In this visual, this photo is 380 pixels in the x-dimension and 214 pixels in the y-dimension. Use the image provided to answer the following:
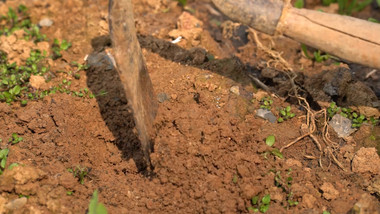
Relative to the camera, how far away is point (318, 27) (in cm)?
271

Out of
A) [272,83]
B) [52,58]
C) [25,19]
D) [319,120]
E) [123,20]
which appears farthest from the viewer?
[25,19]

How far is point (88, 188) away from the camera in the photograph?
2.85 m

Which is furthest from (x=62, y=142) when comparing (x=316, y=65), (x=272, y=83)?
(x=316, y=65)

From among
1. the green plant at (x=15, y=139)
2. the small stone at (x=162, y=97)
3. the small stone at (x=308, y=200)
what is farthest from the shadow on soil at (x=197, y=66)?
the small stone at (x=308, y=200)

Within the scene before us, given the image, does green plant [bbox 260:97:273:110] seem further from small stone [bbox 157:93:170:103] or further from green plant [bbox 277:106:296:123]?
small stone [bbox 157:93:170:103]

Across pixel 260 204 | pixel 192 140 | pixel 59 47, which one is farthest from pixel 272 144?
pixel 59 47

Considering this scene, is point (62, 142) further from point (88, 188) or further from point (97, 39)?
point (97, 39)

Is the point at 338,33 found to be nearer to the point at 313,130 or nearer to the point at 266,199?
the point at 313,130

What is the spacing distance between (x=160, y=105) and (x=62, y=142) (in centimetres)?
79

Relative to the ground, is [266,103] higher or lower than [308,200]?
higher

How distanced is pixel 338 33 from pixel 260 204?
1.25m

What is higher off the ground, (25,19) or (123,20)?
(123,20)

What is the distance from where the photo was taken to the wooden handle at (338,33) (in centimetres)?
269

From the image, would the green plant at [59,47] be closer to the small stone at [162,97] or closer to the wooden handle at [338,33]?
the small stone at [162,97]
